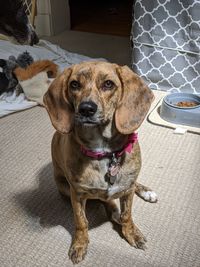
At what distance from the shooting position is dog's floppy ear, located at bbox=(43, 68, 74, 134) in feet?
3.65

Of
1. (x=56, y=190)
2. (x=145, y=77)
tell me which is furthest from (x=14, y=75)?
(x=56, y=190)

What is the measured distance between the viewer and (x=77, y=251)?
4.01ft

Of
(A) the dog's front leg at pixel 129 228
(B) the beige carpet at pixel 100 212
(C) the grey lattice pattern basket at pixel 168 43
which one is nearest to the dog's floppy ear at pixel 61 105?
(A) the dog's front leg at pixel 129 228

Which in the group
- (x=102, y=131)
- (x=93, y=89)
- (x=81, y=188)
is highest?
(x=93, y=89)

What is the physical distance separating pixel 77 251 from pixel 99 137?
394mm

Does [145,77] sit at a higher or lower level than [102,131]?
lower

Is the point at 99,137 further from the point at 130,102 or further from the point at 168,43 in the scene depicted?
the point at 168,43

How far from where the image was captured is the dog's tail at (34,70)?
2.23 meters

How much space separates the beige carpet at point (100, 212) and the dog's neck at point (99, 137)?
36cm

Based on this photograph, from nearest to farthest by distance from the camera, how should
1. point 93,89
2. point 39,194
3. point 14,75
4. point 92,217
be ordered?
point 93,89
point 92,217
point 39,194
point 14,75

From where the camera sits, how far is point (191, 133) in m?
1.88

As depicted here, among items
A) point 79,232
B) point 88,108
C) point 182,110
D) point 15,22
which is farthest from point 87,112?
point 15,22

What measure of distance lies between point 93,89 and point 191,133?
97 cm

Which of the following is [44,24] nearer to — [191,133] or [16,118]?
[16,118]
